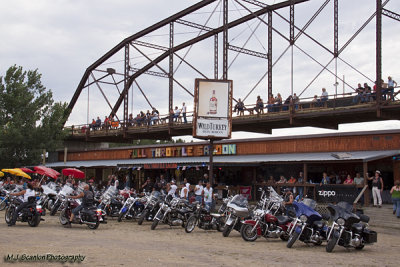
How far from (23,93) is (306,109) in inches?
1113

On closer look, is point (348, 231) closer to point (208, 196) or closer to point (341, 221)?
point (341, 221)

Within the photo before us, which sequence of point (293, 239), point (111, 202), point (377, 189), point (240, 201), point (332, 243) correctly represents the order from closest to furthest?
point (332, 243)
point (293, 239)
point (240, 201)
point (111, 202)
point (377, 189)

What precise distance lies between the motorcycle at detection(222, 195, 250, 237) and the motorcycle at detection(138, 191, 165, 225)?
11.3 feet

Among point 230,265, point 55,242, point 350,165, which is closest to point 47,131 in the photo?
point 350,165

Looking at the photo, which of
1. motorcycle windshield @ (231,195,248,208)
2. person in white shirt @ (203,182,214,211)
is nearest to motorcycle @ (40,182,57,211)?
person in white shirt @ (203,182,214,211)

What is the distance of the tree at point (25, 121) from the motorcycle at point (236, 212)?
34663 mm

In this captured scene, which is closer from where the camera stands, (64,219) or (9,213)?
(9,213)

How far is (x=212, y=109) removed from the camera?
2312 centimetres

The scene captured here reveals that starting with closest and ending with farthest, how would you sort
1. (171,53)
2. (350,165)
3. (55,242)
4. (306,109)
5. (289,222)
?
(55,242) < (289,222) < (350,165) < (306,109) < (171,53)

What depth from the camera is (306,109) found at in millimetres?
30656

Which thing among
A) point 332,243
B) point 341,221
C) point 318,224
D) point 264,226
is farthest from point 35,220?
point 341,221

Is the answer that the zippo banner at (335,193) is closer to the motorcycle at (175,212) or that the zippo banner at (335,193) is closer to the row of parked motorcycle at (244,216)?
the row of parked motorcycle at (244,216)

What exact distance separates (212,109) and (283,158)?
531 cm

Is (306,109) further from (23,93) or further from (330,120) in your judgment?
(23,93)
